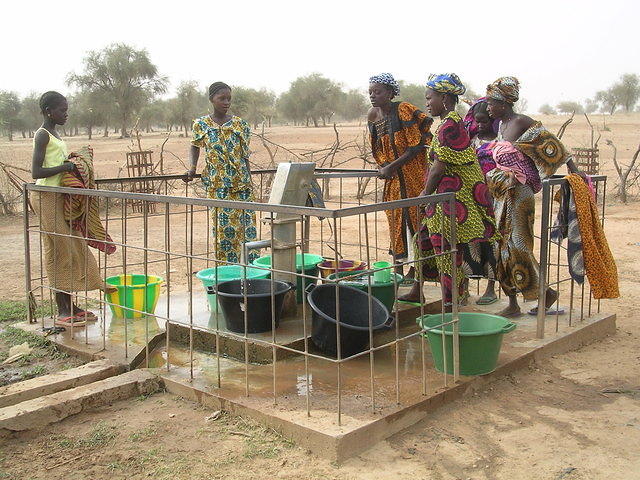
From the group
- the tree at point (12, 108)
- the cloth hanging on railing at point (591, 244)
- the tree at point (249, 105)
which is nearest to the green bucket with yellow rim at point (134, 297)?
the cloth hanging on railing at point (591, 244)

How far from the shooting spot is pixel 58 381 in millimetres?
4090

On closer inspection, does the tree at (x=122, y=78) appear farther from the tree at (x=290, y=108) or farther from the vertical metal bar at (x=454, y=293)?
the vertical metal bar at (x=454, y=293)

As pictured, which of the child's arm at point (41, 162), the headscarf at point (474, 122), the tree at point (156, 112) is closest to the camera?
the child's arm at point (41, 162)

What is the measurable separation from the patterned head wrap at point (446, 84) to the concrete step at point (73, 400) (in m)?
2.48

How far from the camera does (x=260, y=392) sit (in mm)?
A: 3754

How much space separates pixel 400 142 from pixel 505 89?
916 mm

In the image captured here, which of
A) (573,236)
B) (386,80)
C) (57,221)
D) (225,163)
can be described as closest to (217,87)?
(225,163)

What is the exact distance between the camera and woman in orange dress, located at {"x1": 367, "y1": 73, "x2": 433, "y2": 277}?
5191 millimetres

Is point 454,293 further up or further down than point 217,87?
further down

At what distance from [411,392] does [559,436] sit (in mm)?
761

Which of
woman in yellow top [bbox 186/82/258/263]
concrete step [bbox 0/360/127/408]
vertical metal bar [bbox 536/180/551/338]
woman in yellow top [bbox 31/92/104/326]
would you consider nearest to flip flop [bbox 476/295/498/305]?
vertical metal bar [bbox 536/180/551/338]

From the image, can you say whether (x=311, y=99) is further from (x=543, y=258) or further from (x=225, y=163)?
(x=543, y=258)

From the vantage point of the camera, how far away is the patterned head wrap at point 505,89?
184 inches

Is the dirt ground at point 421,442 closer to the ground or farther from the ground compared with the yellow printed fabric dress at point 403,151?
closer to the ground
